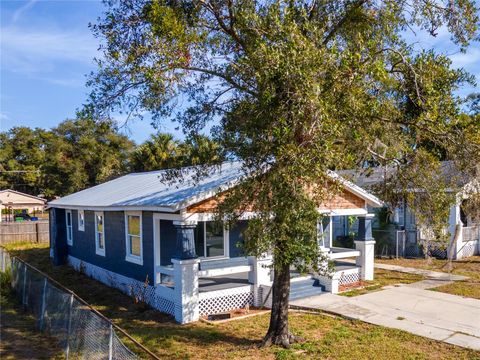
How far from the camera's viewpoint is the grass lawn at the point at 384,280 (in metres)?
13.6

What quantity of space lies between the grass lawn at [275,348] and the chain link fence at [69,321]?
125 centimetres

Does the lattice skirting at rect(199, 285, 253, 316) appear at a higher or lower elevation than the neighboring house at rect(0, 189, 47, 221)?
lower

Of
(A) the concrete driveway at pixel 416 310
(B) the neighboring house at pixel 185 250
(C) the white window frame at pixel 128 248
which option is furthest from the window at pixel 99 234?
(A) the concrete driveway at pixel 416 310

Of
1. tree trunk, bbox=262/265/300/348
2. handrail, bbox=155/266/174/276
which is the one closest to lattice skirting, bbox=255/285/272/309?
handrail, bbox=155/266/174/276

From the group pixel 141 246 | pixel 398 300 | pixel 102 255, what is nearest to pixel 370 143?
pixel 398 300

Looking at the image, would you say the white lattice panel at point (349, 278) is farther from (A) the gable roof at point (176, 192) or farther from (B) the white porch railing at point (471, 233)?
(B) the white porch railing at point (471, 233)

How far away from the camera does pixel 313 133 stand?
6707mm

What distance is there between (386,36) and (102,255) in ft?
42.6

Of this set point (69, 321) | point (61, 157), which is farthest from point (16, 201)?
point (69, 321)

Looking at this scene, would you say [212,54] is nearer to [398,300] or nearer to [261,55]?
[261,55]

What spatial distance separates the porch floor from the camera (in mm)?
12109

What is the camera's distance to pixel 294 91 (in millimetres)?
6512

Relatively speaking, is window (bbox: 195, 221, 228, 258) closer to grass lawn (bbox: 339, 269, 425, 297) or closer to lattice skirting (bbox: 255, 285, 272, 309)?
lattice skirting (bbox: 255, 285, 272, 309)

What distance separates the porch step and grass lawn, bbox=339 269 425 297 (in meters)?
0.83
